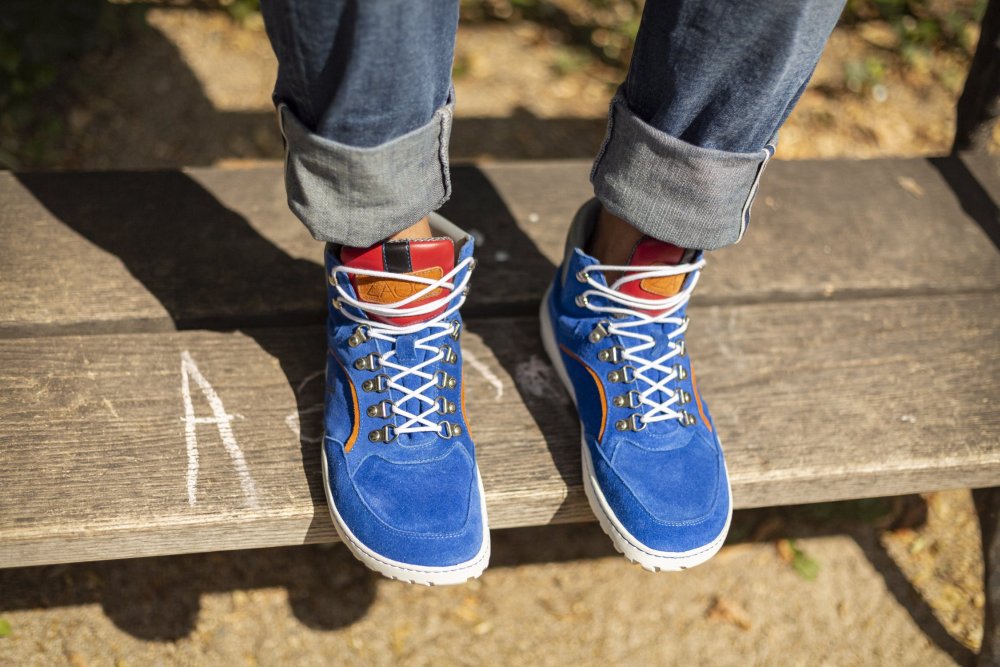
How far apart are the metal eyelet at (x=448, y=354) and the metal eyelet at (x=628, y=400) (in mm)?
282

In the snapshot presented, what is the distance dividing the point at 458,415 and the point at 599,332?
0.92ft

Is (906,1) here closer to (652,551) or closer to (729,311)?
(729,311)

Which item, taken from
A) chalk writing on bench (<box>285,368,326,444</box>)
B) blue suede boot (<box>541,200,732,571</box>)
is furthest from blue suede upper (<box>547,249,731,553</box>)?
chalk writing on bench (<box>285,368,326,444</box>)

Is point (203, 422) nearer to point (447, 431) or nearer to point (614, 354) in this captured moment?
point (447, 431)

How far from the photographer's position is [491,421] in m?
1.41

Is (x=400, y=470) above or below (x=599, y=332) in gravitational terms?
below

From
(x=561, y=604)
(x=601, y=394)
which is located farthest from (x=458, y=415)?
(x=561, y=604)

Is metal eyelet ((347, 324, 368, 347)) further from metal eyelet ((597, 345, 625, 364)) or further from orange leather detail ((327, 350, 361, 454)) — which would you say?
metal eyelet ((597, 345, 625, 364))

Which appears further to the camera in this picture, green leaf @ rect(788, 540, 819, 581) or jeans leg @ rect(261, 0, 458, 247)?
green leaf @ rect(788, 540, 819, 581)

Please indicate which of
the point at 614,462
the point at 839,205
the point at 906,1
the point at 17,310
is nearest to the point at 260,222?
the point at 17,310

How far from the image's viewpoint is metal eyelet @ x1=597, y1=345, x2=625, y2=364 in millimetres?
1293

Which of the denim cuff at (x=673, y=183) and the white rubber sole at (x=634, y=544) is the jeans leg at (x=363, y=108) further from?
the white rubber sole at (x=634, y=544)

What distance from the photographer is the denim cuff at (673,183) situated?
1045 mm

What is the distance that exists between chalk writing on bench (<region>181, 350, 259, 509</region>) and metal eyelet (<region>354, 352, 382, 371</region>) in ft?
0.92
